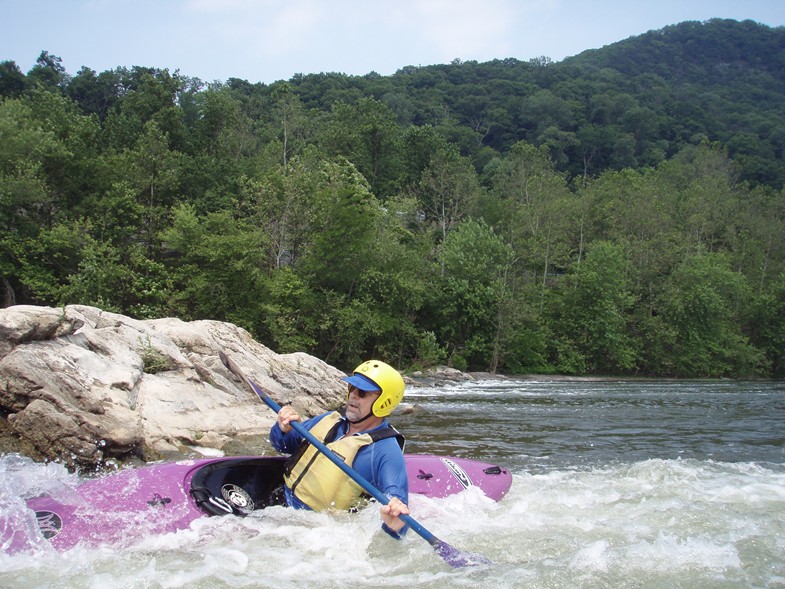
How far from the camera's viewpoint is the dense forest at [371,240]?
22.6 meters

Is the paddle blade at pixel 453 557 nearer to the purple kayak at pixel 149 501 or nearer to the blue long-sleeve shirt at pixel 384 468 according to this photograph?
the blue long-sleeve shirt at pixel 384 468

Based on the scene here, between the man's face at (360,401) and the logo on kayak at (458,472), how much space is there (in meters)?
1.84

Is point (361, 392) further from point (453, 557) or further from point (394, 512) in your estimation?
point (453, 557)

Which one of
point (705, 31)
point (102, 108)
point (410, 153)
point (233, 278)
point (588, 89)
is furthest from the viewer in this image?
point (705, 31)

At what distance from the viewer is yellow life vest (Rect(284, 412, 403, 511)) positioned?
4441 mm

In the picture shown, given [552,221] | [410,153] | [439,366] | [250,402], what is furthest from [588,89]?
[250,402]

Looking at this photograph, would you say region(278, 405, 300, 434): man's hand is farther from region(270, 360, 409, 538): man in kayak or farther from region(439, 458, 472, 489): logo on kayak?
region(439, 458, 472, 489): logo on kayak

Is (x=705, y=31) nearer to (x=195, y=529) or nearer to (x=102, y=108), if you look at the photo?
(x=102, y=108)

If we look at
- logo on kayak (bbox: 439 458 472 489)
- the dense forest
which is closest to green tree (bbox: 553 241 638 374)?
the dense forest

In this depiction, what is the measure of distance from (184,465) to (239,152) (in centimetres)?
3269

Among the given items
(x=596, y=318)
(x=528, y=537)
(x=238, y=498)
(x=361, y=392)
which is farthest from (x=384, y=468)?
(x=596, y=318)

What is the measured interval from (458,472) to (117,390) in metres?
4.62

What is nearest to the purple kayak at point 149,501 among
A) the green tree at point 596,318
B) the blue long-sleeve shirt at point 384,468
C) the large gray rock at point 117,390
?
the blue long-sleeve shirt at point 384,468

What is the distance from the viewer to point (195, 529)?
14.0ft
